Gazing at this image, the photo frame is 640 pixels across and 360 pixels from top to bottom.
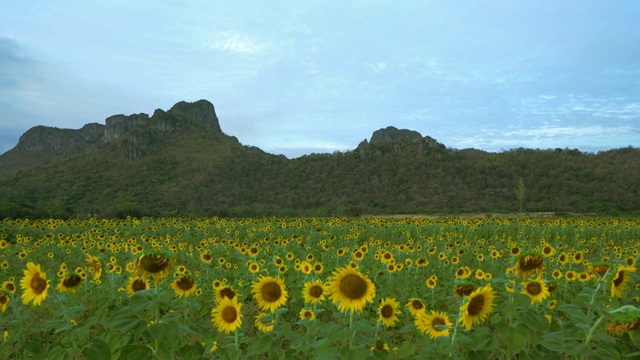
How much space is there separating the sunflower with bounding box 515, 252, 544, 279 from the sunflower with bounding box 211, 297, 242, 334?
73.9 inches

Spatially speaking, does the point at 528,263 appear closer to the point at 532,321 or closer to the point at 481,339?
the point at 532,321

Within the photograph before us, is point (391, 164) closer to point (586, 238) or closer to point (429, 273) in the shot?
point (586, 238)

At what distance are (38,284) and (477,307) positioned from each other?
293cm

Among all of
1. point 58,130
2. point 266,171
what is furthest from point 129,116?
point 266,171

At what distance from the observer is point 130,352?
2.12 meters

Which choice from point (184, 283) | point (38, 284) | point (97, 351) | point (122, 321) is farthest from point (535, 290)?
point (38, 284)

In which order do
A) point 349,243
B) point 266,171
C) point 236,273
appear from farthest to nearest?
point 266,171 < point 349,243 < point 236,273

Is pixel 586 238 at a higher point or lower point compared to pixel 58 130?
lower

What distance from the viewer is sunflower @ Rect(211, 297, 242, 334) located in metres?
2.88

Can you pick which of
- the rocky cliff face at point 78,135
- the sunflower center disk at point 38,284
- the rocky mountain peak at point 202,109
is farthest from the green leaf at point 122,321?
the rocky mountain peak at point 202,109

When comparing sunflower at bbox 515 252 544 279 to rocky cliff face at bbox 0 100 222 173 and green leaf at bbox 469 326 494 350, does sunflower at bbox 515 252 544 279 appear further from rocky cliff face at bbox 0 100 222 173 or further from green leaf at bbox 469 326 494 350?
rocky cliff face at bbox 0 100 222 173

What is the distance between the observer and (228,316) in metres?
2.91

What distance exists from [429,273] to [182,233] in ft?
36.4

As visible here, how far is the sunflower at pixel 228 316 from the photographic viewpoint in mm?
2876
